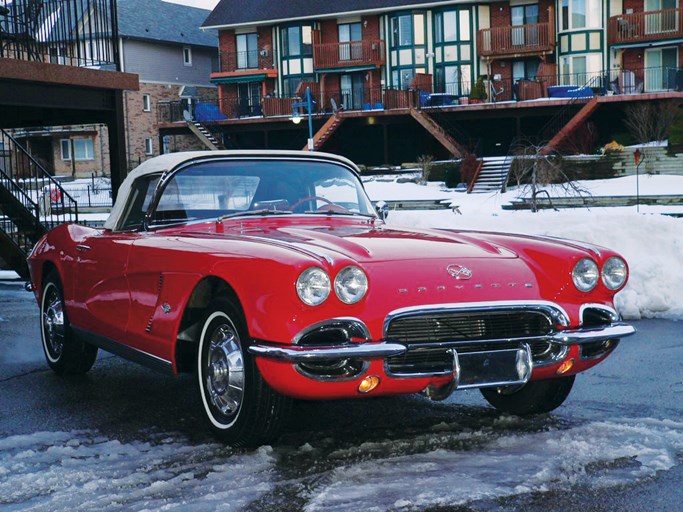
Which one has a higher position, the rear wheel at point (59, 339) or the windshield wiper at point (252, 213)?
the windshield wiper at point (252, 213)

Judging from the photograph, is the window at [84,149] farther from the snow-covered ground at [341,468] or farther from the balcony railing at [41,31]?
the snow-covered ground at [341,468]

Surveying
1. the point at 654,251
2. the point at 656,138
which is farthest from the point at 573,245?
the point at 656,138

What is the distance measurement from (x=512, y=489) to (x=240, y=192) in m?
2.83

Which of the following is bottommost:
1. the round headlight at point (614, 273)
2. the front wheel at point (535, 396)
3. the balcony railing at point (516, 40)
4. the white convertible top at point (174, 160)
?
the front wheel at point (535, 396)

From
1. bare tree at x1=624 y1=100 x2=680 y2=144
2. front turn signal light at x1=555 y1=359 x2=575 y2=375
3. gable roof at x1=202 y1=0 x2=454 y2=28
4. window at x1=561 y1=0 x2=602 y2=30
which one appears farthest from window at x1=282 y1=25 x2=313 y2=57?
front turn signal light at x1=555 y1=359 x2=575 y2=375

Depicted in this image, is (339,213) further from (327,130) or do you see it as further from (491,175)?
(327,130)

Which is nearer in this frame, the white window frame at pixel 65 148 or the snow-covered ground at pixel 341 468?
the snow-covered ground at pixel 341 468

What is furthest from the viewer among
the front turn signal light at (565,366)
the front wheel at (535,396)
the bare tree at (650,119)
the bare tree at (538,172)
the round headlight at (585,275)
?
the bare tree at (650,119)

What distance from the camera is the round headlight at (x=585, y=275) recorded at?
17.7 feet

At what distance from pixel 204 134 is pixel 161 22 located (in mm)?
16098

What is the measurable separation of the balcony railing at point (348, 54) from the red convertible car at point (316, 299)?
47573mm

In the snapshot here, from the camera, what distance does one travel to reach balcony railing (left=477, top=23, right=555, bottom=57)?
49000 mm

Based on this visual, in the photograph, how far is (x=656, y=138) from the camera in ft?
139

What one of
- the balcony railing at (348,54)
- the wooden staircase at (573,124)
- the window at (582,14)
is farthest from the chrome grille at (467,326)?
the balcony railing at (348,54)
